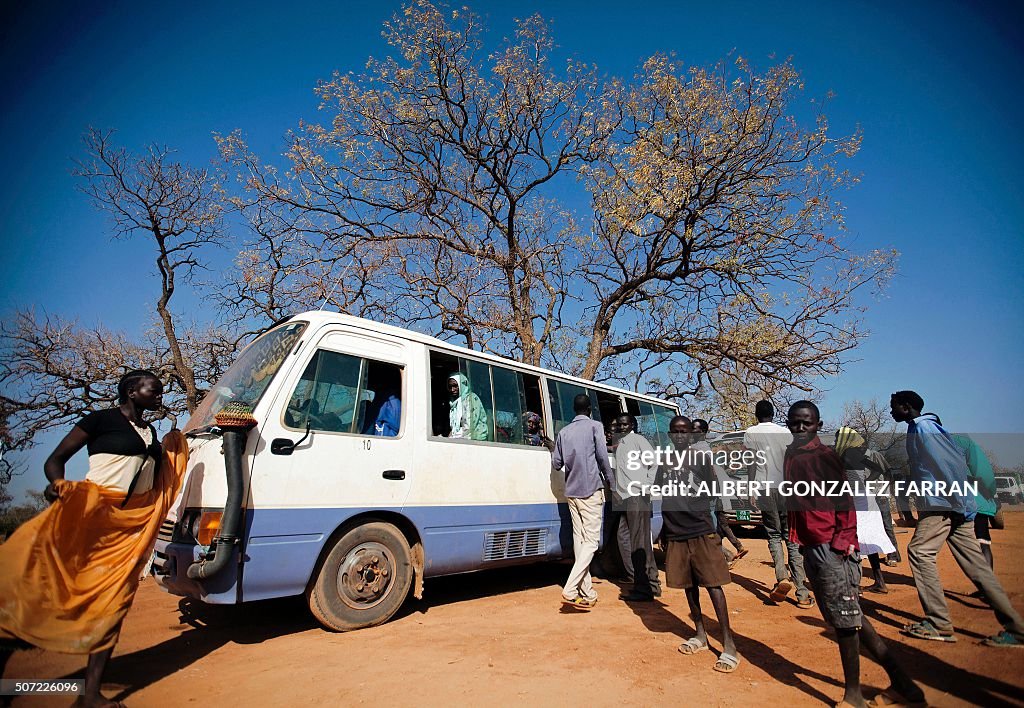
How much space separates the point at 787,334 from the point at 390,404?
11398mm

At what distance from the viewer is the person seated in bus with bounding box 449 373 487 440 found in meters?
6.31

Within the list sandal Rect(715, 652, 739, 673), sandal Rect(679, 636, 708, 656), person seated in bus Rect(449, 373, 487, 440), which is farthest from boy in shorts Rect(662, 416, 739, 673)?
person seated in bus Rect(449, 373, 487, 440)

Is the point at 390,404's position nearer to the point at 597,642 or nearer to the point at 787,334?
the point at 597,642

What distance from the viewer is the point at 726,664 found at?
405cm

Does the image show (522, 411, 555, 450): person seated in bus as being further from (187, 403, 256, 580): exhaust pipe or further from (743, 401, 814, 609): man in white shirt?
(187, 403, 256, 580): exhaust pipe

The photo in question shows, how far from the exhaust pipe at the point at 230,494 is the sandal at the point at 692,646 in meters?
3.67

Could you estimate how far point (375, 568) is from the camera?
5.16 meters

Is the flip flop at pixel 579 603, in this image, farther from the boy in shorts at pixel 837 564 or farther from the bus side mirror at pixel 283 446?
the bus side mirror at pixel 283 446

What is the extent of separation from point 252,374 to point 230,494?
1308mm

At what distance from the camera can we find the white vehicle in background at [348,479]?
4.37 meters

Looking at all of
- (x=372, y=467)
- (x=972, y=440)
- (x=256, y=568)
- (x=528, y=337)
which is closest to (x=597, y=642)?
(x=372, y=467)

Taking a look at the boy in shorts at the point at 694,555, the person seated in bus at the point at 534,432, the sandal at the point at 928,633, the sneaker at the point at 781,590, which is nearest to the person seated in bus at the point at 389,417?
the person seated in bus at the point at 534,432

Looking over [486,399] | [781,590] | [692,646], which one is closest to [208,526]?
[486,399]

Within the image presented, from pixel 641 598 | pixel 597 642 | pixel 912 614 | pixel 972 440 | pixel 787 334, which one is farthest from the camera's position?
pixel 787 334
